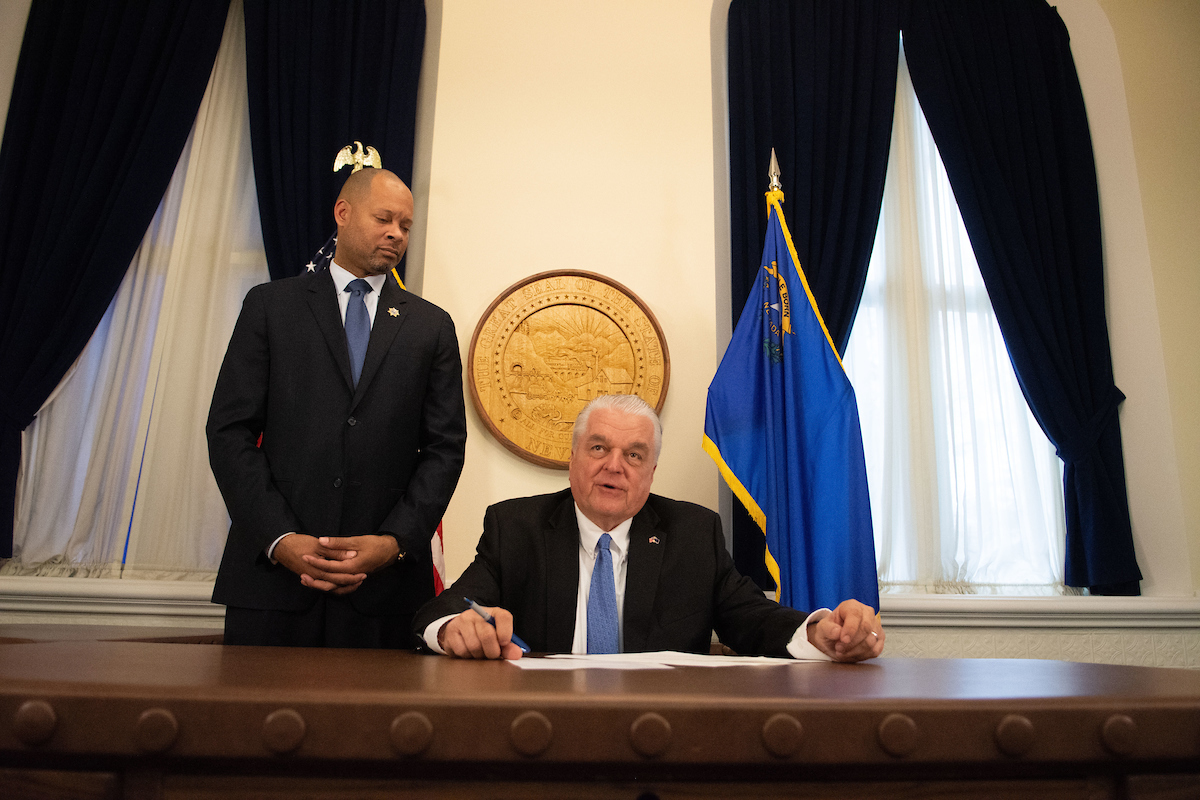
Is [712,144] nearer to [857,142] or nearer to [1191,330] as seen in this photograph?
[857,142]

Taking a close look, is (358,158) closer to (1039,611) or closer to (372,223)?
(372,223)

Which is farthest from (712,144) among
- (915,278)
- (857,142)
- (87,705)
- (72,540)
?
(87,705)

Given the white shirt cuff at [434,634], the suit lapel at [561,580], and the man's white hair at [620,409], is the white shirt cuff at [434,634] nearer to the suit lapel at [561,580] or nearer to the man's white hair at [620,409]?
the suit lapel at [561,580]

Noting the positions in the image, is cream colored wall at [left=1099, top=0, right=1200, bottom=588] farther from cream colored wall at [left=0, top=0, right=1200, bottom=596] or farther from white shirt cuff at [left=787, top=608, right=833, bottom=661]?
white shirt cuff at [left=787, top=608, right=833, bottom=661]

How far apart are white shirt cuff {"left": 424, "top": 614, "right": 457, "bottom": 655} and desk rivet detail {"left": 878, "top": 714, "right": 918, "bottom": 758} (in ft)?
2.78

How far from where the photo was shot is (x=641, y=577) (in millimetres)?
1819

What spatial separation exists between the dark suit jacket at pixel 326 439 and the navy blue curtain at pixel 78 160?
1967 millimetres

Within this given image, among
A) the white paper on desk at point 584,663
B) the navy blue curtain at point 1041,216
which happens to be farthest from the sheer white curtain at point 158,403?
the navy blue curtain at point 1041,216

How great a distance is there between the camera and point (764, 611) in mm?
1761

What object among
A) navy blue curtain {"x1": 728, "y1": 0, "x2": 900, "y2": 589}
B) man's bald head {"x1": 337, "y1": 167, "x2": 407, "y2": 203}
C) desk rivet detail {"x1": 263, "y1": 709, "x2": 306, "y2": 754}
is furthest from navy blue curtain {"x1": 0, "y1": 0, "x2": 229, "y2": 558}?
desk rivet detail {"x1": 263, "y1": 709, "x2": 306, "y2": 754}

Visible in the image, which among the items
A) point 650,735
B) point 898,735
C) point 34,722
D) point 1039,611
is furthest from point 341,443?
point 1039,611

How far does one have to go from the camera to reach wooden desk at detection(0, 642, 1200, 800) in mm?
692

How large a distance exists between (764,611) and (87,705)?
53.4 inches

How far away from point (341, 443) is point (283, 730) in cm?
133
